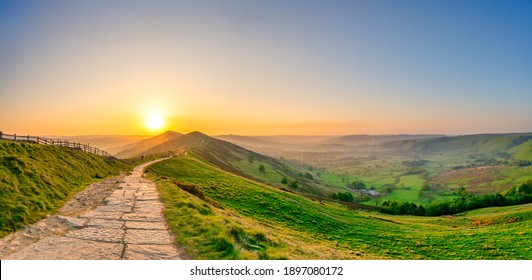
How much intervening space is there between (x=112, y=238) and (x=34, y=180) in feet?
45.7

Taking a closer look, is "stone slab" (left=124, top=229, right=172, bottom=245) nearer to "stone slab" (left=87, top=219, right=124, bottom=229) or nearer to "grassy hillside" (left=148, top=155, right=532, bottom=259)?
"grassy hillside" (left=148, top=155, right=532, bottom=259)

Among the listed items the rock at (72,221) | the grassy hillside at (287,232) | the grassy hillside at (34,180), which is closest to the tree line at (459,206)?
the grassy hillside at (287,232)

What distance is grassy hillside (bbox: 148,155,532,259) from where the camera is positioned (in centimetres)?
1678

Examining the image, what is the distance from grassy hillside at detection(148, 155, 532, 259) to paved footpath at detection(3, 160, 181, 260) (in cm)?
115

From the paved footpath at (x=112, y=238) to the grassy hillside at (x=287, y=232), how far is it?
1147 mm

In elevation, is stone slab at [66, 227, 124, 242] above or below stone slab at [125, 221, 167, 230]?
above

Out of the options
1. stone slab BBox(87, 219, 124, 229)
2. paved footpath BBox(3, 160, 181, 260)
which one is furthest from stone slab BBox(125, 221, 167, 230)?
stone slab BBox(87, 219, 124, 229)

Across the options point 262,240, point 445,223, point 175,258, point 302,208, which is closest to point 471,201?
point 445,223

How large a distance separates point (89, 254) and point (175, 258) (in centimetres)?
401

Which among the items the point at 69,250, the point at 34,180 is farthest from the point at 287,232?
the point at 34,180

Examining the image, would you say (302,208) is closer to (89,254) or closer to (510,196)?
(89,254)
